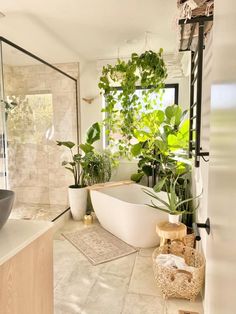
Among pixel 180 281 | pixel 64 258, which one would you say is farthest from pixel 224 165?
pixel 64 258

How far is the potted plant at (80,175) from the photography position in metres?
3.68

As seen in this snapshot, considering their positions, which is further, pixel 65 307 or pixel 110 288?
pixel 110 288

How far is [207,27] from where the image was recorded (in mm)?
1614

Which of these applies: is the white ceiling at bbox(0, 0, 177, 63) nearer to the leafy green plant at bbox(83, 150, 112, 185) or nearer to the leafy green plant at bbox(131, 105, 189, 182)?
the leafy green plant at bbox(131, 105, 189, 182)

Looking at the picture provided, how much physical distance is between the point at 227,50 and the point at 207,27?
0.96 metres

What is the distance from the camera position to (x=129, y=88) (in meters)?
3.19

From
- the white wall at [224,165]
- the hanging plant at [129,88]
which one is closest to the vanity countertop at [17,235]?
the white wall at [224,165]

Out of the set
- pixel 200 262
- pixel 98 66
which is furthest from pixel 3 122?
pixel 200 262

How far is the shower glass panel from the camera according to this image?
3.57 metres

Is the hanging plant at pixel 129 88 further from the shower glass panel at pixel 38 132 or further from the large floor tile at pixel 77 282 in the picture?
the large floor tile at pixel 77 282

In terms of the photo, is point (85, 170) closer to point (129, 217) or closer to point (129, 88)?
point (129, 217)

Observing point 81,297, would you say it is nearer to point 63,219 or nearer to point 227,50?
point 63,219

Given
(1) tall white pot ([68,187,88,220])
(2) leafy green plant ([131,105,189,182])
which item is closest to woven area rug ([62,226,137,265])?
(1) tall white pot ([68,187,88,220])

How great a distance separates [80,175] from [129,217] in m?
1.41
